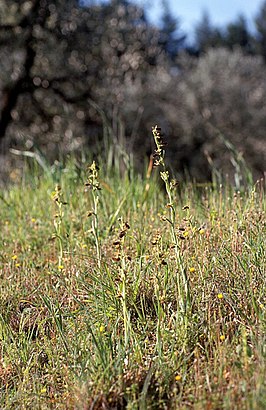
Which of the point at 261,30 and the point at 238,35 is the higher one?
the point at 261,30

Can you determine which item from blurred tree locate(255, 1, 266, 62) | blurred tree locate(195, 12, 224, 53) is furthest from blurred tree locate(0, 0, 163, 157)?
blurred tree locate(255, 1, 266, 62)

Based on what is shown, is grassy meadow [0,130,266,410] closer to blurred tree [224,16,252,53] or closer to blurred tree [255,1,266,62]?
blurred tree [255,1,266,62]

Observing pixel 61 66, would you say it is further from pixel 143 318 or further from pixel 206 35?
pixel 206 35

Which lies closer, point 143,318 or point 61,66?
point 143,318

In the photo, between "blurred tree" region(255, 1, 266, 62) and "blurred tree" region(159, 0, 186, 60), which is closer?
"blurred tree" region(159, 0, 186, 60)

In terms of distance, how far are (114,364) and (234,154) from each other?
8.83 feet

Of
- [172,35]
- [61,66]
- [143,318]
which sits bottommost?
[143,318]

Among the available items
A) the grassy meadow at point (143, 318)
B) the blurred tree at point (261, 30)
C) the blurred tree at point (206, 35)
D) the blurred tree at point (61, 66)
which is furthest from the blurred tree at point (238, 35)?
the grassy meadow at point (143, 318)

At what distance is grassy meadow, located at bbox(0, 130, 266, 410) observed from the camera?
2.22 m

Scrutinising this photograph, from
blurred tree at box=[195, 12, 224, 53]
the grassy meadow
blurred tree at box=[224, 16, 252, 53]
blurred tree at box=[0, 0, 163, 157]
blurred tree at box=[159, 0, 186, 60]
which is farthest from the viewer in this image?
blurred tree at box=[224, 16, 252, 53]

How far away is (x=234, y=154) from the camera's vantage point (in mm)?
4680

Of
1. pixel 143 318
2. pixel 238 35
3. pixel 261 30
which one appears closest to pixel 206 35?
pixel 238 35

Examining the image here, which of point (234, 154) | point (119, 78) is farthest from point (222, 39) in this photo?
point (234, 154)

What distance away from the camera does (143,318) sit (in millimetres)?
2730
